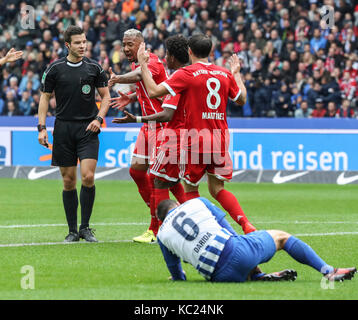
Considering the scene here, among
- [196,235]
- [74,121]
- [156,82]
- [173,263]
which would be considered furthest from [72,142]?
[196,235]

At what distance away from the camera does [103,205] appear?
652 inches

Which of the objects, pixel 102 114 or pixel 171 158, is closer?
pixel 171 158

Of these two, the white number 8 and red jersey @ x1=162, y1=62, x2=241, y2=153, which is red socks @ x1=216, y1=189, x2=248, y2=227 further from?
the white number 8

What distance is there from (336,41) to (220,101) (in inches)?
590

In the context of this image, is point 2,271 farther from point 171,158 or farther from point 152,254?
A: point 171,158

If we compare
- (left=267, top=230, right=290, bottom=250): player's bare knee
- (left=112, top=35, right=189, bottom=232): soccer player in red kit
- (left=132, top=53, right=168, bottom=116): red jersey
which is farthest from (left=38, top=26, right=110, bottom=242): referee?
(left=267, top=230, right=290, bottom=250): player's bare knee

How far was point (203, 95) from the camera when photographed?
982 centimetres

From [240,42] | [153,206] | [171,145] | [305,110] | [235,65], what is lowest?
[305,110]

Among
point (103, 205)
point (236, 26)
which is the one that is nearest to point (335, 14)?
point (236, 26)

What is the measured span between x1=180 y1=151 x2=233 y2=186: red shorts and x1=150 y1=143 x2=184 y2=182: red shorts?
360 mm

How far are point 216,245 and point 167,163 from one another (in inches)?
123

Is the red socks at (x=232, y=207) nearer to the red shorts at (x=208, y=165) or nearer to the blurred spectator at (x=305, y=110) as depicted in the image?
the red shorts at (x=208, y=165)

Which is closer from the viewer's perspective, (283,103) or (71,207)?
(71,207)

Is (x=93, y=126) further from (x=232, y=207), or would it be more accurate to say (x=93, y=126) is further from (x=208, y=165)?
(x=232, y=207)
